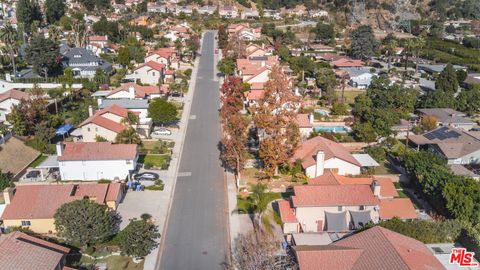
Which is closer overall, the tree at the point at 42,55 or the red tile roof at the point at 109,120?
the red tile roof at the point at 109,120

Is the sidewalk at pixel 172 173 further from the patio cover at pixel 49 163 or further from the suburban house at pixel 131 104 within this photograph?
the patio cover at pixel 49 163

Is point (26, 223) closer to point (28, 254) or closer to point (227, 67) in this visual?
point (28, 254)

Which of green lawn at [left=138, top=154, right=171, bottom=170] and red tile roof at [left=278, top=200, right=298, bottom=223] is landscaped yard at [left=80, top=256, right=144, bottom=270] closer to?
red tile roof at [left=278, top=200, right=298, bottom=223]

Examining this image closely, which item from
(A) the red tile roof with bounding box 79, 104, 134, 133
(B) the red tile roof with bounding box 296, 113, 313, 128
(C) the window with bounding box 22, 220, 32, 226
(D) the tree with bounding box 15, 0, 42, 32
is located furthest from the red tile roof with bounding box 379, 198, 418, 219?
(D) the tree with bounding box 15, 0, 42, 32

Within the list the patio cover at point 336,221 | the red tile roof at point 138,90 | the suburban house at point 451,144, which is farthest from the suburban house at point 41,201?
the suburban house at point 451,144

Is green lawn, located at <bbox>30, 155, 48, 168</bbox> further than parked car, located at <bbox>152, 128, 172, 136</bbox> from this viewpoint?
No

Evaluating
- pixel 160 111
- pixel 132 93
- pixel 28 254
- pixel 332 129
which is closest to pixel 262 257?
pixel 28 254
